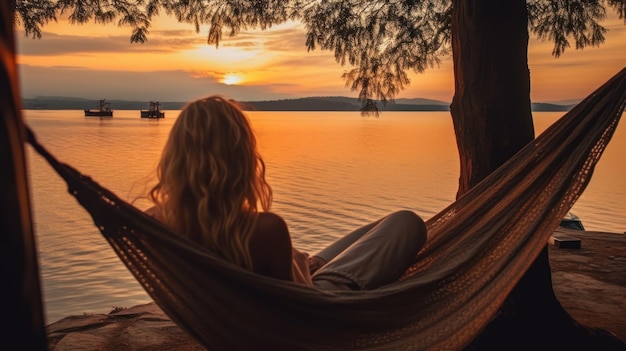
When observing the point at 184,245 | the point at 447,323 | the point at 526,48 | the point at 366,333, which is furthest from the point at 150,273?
the point at 526,48

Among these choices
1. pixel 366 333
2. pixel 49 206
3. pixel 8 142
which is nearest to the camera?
pixel 8 142

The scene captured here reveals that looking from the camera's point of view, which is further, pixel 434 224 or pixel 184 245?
pixel 434 224

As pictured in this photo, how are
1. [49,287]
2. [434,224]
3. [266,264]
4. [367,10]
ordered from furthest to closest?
[49,287] < [367,10] < [434,224] < [266,264]

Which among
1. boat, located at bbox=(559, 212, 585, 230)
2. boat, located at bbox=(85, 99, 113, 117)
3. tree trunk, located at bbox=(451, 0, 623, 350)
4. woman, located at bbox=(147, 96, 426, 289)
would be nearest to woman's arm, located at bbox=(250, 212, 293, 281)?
woman, located at bbox=(147, 96, 426, 289)

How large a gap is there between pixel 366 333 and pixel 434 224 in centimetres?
66

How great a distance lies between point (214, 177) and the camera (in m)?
1.55

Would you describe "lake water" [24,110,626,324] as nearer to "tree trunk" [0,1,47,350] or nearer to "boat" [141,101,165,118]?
"tree trunk" [0,1,47,350]

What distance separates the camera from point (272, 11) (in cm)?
414

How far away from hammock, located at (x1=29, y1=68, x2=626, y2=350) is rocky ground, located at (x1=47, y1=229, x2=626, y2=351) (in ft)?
3.60

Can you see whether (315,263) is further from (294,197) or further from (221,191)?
(294,197)

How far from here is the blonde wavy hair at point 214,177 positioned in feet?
5.13

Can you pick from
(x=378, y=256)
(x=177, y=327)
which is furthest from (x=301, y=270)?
(x=177, y=327)

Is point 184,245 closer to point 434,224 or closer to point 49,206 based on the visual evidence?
point 434,224

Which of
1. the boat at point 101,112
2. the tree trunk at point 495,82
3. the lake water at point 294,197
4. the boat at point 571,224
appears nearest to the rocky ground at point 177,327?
the lake water at point 294,197
